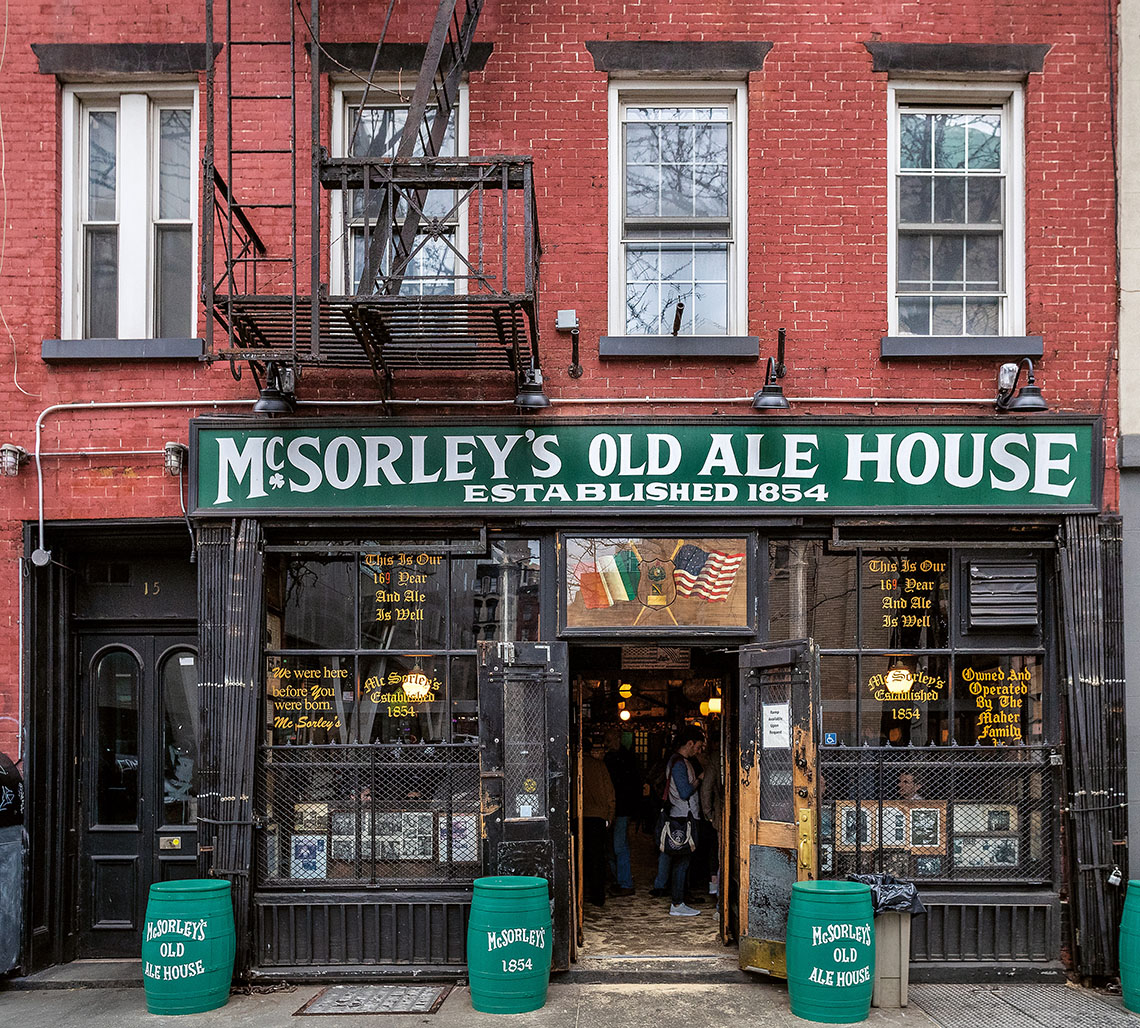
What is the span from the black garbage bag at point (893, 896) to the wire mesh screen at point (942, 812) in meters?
0.61

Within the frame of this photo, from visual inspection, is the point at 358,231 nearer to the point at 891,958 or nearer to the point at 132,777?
the point at 132,777

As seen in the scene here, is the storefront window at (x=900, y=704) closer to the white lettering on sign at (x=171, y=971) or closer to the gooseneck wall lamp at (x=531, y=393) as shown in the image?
the gooseneck wall lamp at (x=531, y=393)

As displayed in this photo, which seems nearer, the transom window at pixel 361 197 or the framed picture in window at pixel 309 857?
the framed picture in window at pixel 309 857

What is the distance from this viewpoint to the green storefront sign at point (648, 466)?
27.8 feet

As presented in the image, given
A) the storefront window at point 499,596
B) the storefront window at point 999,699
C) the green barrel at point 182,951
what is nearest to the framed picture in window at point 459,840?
the storefront window at point 499,596

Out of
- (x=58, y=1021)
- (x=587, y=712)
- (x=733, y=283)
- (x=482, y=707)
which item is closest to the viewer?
(x=58, y=1021)

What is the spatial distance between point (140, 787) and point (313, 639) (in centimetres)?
199

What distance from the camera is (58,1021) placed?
7473 mm

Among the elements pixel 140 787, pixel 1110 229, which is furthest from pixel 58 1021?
pixel 1110 229

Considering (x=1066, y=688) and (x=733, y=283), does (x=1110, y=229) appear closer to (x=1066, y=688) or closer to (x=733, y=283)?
(x=733, y=283)

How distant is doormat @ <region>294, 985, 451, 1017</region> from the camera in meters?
7.51

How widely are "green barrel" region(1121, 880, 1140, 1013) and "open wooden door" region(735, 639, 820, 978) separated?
7.04 ft

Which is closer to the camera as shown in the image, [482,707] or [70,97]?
[482,707]

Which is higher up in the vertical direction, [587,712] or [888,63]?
[888,63]
